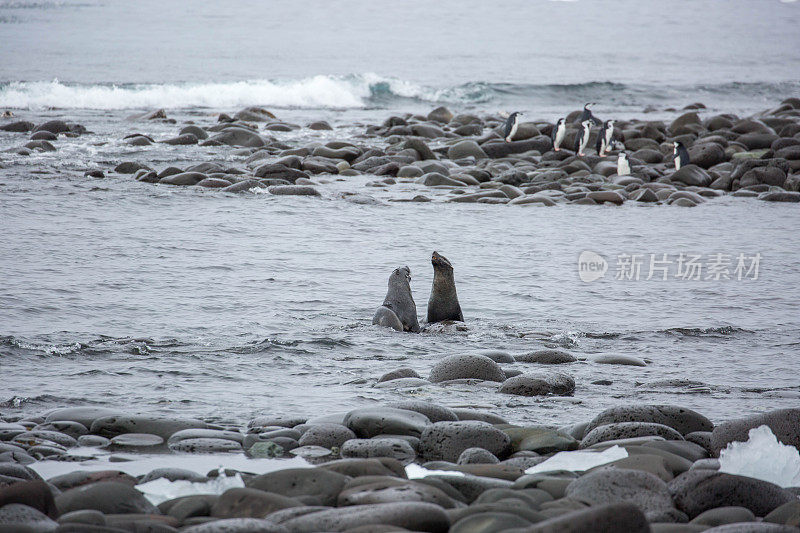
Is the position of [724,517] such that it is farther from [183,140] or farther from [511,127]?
[183,140]

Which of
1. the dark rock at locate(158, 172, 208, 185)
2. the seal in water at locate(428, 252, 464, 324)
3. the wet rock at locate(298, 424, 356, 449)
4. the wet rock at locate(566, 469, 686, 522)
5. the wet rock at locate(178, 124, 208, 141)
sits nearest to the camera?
the wet rock at locate(566, 469, 686, 522)

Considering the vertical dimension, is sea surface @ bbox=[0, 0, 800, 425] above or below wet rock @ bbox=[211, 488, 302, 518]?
below

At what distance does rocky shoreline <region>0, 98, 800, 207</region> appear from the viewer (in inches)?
531

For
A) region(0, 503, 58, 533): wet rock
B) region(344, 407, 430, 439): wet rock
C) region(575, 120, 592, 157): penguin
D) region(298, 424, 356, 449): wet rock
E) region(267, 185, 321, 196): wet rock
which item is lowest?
region(298, 424, 356, 449): wet rock

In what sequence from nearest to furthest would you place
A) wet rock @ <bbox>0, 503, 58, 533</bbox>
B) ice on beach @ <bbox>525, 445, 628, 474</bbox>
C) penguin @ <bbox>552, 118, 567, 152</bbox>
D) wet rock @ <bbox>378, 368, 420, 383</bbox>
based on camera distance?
wet rock @ <bbox>0, 503, 58, 533</bbox>
ice on beach @ <bbox>525, 445, 628, 474</bbox>
wet rock @ <bbox>378, 368, 420, 383</bbox>
penguin @ <bbox>552, 118, 567, 152</bbox>

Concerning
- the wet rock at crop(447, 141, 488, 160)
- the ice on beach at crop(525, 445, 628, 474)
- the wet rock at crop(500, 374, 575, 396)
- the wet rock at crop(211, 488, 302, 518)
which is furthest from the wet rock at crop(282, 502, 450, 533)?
the wet rock at crop(447, 141, 488, 160)

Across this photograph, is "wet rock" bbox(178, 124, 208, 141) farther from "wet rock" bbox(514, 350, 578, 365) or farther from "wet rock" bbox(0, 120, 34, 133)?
"wet rock" bbox(514, 350, 578, 365)

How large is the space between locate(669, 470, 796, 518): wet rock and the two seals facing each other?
3688 mm

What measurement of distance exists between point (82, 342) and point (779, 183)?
12140 millimetres

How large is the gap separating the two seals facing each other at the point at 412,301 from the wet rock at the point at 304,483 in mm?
3416

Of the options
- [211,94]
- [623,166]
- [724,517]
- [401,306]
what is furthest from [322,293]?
[211,94]

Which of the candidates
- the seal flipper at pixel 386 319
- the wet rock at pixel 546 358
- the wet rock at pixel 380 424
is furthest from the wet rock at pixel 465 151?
the wet rock at pixel 380 424

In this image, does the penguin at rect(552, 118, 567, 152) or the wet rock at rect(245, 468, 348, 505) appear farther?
the penguin at rect(552, 118, 567, 152)

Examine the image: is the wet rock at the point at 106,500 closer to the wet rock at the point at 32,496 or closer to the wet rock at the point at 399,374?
the wet rock at the point at 32,496
